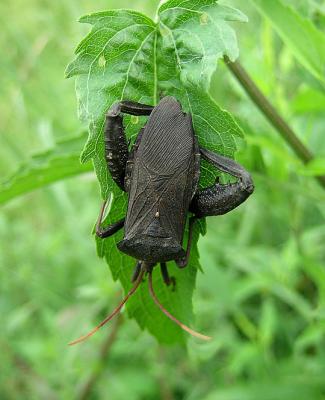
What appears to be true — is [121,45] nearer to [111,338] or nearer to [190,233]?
[190,233]

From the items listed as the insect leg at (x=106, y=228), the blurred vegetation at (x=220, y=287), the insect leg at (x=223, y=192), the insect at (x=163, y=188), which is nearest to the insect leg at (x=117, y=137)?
the insect at (x=163, y=188)

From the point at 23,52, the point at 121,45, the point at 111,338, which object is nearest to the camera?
the point at 121,45

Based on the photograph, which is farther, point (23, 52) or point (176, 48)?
point (23, 52)

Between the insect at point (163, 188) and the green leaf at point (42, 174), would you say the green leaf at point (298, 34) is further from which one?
the green leaf at point (42, 174)

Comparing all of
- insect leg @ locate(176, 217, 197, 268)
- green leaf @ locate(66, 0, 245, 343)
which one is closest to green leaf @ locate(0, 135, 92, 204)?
green leaf @ locate(66, 0, 245, 343)

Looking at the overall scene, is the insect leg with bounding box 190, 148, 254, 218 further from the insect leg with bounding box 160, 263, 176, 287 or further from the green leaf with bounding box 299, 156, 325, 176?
the green leaf with bounding box 299, 156, 325, 176

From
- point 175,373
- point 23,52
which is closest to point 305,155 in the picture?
point 175,373

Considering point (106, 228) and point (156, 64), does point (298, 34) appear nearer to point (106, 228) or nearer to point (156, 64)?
point (156, 64)
